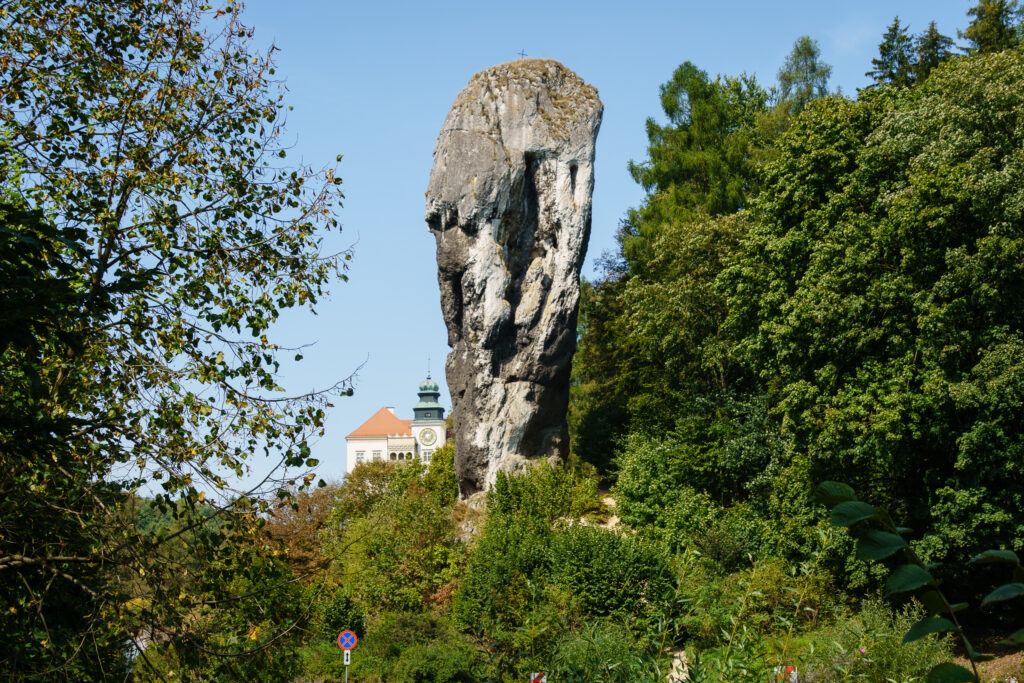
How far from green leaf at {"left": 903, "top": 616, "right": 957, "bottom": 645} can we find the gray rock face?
89.5ft

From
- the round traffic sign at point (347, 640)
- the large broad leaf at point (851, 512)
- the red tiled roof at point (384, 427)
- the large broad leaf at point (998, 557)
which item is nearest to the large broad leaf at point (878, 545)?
the large broad leaf at point (851, 512)

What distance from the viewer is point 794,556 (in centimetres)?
2111

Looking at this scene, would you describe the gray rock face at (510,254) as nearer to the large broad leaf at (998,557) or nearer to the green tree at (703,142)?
the green tree at (703,142)

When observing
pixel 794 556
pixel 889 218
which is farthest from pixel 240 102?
pixel 794 556

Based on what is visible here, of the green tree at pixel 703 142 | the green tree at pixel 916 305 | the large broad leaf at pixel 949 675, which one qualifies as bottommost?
the large broad leaf at pixel 949 675

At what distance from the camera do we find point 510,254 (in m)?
29.6

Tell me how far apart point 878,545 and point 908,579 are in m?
0.10

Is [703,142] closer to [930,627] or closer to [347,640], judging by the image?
[347,640]

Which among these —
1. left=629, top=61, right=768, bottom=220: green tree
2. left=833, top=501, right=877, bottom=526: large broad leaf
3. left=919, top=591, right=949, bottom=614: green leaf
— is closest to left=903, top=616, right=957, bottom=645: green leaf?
left=919, top=591, right=949, bottom=614: green leaf

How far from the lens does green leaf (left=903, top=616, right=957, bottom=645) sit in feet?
4.50

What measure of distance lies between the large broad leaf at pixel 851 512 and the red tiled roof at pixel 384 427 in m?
91.3

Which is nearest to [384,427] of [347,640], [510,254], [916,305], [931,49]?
[510,254]

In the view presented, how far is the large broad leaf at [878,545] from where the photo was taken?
136 centimetres

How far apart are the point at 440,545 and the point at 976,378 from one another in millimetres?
14185
